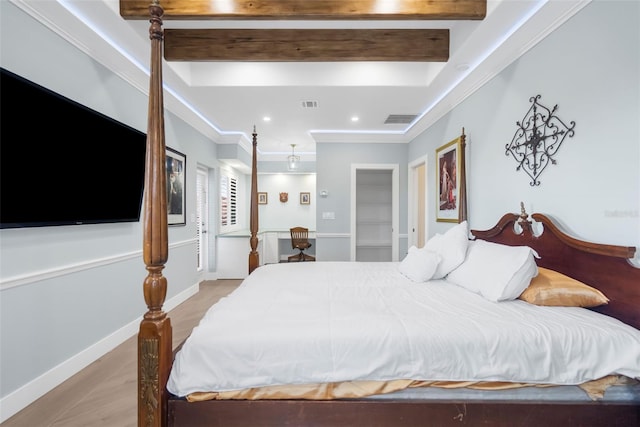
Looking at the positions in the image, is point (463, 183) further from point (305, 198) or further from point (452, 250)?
point (305, 198)

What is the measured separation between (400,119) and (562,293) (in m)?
3.01

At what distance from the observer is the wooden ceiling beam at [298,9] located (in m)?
1.97

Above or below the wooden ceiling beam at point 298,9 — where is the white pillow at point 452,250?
below

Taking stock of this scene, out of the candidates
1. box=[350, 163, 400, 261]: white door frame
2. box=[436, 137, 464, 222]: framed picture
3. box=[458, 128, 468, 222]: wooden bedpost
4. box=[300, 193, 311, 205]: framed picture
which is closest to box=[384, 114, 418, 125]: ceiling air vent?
box=[436, 137, 464, 222]: framed picture

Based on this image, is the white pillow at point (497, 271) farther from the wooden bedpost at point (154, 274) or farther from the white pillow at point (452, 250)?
the wooden bedpost at point (154, 274)

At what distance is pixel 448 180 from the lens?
339 cm

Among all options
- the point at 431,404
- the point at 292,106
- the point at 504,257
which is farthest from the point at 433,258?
the point at 292,106

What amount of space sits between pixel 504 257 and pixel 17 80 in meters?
3.18

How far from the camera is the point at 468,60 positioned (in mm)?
2453

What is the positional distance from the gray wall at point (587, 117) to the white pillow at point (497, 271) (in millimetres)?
403

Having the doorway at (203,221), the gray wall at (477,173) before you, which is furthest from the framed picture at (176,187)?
the doorway at (203,221)

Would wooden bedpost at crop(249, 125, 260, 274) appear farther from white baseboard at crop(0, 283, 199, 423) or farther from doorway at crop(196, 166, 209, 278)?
doorway at crop(196, 166, 209, 278)

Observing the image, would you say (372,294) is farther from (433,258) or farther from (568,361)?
(568,361)

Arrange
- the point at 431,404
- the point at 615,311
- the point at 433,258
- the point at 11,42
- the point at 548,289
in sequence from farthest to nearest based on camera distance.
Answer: the point at 433,258 → the point at 11,42 → the point at 548,289 → the point at 615,311 → the point at 431,404
